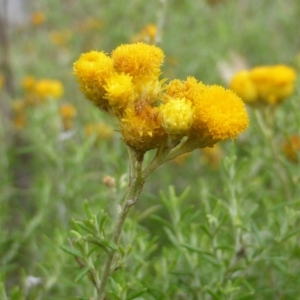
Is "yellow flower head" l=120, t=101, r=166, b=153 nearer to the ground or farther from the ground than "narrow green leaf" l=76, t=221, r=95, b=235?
farther from the ground

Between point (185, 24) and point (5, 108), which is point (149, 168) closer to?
point (5, 108)

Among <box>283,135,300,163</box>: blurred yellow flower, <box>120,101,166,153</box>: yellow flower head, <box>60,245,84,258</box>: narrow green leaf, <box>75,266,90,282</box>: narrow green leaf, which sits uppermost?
<box>283,135,300,163</box>: blurred yellow flower

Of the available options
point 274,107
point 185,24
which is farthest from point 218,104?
point 185,24

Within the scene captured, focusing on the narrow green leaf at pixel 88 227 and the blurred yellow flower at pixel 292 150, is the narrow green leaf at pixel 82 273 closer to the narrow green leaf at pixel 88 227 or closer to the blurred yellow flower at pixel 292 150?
the narrow green leaf at pixel 88 227

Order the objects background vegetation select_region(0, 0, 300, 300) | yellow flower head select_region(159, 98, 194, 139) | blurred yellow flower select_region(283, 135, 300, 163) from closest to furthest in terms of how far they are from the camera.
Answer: yellow flower head select_region(159, 98, 194, 139)
background vegetation select_region(0, 0, 300, 300)
blurred yellow flower select_region(283, 135, 300, 163)

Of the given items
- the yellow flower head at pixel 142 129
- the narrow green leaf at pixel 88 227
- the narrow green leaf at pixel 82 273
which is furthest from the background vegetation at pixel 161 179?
the yellow flower head at pixel 142 129

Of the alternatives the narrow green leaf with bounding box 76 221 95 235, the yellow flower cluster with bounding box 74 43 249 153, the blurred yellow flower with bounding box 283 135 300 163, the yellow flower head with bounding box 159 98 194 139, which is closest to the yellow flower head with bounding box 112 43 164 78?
the yellow flower cluster with bounding box 74 43 249 153

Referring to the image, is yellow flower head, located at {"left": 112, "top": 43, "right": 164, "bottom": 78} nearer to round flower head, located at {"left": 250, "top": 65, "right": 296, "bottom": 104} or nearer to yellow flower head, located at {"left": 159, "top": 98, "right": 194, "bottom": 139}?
yellow flower head, located at {"left": 159, "top": 98, "right": 194, "bottom": 139}

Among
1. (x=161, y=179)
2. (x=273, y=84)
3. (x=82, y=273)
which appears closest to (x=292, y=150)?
(x=273, y=84)
